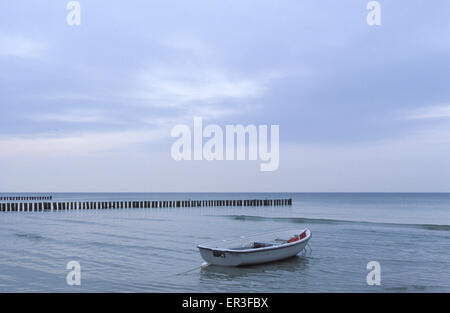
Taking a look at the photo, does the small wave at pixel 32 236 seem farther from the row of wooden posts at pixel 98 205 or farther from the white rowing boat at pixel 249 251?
the row of wooden posts at pixel 98 205

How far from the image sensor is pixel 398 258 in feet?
63.7

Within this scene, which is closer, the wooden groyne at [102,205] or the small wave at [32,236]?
the small wave at [32,236]

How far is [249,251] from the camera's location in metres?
16.3

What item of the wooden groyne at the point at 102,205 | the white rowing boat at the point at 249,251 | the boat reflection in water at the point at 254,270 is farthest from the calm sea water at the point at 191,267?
the wooden groyne at the point at 102,205

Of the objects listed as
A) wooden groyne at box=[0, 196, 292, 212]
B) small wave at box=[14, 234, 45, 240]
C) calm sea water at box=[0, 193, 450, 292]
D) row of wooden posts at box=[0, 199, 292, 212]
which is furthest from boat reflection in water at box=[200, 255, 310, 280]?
row of wooden posts at box=[0, 199, 292, 212]

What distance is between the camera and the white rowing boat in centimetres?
1612

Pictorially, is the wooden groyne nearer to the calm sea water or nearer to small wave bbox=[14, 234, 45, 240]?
small wave bbox=[14, 234, 45, 240]

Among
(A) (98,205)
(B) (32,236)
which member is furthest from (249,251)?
(A) (98,205)

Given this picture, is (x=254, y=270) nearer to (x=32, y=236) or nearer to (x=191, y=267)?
(x=191, y=267)

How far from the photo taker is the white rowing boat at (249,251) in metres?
16.1

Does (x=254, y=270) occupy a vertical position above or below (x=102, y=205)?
above

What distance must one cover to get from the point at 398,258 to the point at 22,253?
19.0m

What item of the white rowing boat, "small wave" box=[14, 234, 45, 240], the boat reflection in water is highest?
the white rowing boat
